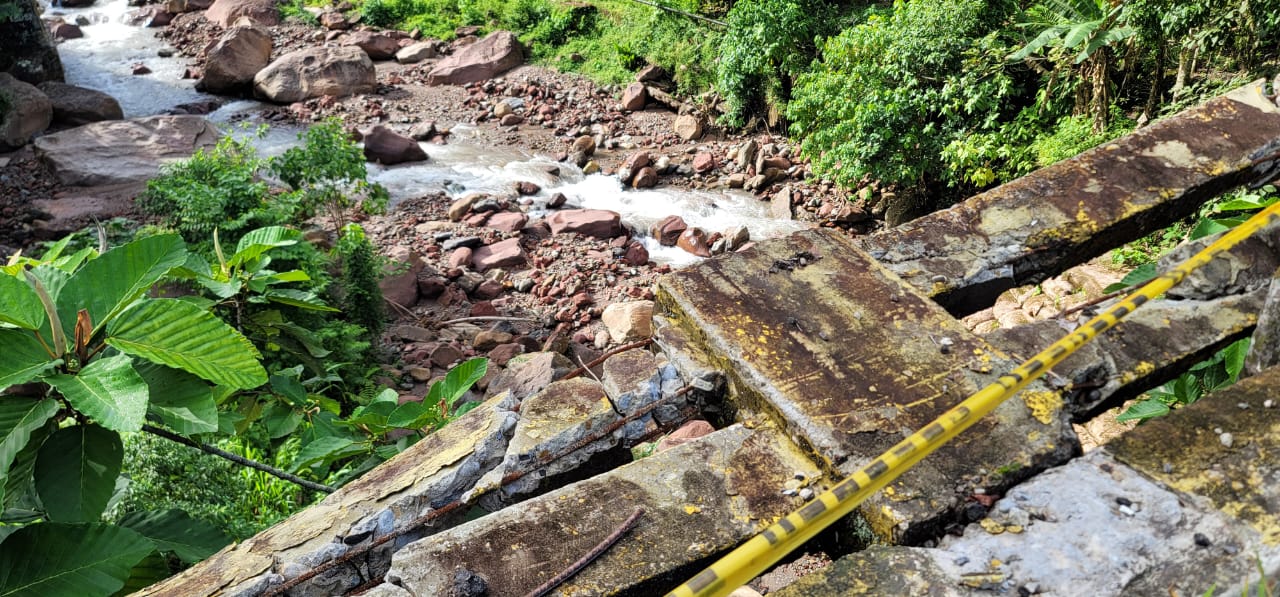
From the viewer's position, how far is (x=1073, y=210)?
277cm

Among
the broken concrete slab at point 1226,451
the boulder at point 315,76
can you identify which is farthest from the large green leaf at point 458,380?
the boulder at point 315,76

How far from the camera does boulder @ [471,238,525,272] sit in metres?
10.0

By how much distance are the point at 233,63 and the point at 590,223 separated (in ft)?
25.9

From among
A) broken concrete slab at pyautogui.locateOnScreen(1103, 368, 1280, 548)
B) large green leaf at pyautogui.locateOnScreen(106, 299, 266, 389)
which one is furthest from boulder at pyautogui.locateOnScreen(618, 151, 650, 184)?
broken concrete slab at pyautogui.locateOnScreen(1103, 368, 1280, 548)

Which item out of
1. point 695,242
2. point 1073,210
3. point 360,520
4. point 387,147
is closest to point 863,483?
point 360,520

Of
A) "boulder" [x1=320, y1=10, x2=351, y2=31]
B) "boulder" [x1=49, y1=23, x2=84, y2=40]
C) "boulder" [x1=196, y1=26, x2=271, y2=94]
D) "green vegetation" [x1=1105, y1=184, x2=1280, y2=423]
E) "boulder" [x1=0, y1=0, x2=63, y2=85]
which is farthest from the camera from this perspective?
"boulder" [x1=49, y1=23, x2=84, y2=40]

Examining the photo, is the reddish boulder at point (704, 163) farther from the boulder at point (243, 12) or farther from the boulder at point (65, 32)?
the boulder at point (65, 32)

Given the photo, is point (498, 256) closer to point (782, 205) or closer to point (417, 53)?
point (782, 205)

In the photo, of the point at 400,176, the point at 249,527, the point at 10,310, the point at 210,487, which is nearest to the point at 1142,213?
the point at 10,310

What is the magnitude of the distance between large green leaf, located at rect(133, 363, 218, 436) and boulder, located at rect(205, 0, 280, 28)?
674 inches

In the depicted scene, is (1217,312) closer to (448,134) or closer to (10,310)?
(10,310)

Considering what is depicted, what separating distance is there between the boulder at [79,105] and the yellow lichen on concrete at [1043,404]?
14705 mm

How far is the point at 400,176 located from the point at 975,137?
24.4 ft

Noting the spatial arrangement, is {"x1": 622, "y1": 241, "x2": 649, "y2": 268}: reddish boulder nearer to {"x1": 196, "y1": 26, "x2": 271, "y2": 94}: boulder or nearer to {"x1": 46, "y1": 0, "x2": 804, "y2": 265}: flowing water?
{"x1": 46, "y1": 0, "x2": 804, "y2": 265}: flowing water
